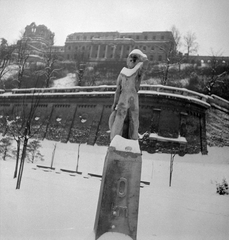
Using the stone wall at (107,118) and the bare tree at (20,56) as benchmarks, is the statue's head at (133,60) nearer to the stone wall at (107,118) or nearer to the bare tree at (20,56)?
the stone wall at (107,118)

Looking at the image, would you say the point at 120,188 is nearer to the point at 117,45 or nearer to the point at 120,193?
the point at 120,193

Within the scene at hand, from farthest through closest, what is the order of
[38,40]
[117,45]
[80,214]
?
[38,40] < [117,45] < [80,214]

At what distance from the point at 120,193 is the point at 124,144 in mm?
904

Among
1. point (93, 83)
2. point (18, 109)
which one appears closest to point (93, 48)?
point (93, 83)

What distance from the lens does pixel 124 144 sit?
190 inches

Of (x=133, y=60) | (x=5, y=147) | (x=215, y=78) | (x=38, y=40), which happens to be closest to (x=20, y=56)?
(x=5, y=147)

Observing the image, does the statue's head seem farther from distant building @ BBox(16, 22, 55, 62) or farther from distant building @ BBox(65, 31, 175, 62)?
distant building @ BBox(16, 22, 55, 62)

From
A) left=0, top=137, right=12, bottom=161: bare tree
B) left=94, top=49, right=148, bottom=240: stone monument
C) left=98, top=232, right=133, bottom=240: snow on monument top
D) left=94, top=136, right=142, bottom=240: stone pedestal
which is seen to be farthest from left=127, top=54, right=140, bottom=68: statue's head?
left=0, top=137, right=12, bottom=161: bare tree

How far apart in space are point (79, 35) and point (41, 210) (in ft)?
213

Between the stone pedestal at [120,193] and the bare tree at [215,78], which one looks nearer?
the stone pedestal at [120,193]

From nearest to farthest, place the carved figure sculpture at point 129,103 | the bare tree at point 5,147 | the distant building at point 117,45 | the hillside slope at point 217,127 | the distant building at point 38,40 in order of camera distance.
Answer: the carved figure sculpture at point 129,103, the bare tree at point 5,147, the hillside slope at point 217,127, the distant building at point 38,40, the distant building at point 117,45

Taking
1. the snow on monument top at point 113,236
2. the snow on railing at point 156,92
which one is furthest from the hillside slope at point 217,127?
the snow on monument top at point 113,236

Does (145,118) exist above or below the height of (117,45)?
below

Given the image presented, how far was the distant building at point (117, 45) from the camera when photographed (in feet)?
179
